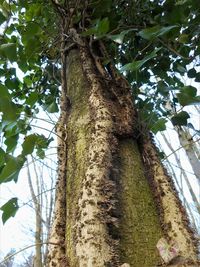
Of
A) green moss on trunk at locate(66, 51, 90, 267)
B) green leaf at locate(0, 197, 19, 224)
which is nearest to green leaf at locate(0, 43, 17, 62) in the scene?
green moss on trunk at locate(66, 51, 90, 267)

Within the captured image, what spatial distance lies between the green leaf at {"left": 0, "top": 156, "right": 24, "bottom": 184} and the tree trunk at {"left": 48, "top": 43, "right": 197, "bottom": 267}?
0.35 feet

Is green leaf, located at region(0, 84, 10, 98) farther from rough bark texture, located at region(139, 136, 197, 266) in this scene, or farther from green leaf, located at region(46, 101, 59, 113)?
green leaf, located at region(46, 101, 59, 113)

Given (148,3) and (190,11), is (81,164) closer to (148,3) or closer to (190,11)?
(190,11)

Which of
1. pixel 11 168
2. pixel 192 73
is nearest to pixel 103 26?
pixel 11 168

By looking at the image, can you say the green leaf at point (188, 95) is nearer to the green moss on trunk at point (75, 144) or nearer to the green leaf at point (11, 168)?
the green moss on trunk at point (75, 144)

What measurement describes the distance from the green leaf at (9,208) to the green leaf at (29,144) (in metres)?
0.13

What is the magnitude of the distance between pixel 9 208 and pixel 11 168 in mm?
113

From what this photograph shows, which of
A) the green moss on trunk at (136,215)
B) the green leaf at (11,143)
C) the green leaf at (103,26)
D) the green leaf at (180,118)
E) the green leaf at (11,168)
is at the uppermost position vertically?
the green leaf at (103,26)

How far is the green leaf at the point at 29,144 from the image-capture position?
0.70m

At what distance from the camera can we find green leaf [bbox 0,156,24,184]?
2.29 ft

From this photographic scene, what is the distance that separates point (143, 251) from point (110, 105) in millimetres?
370

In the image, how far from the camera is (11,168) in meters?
0.70

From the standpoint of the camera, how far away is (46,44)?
118cm

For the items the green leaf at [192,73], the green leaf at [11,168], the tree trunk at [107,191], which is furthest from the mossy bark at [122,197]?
the green leaf at [192,73]
